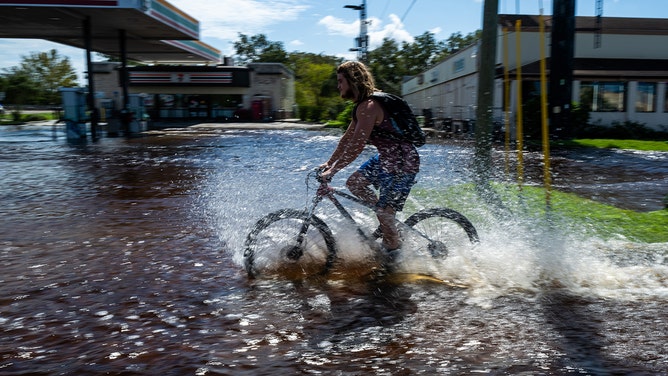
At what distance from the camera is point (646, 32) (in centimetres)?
3391

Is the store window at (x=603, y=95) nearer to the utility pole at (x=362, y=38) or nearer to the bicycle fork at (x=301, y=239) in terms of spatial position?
the utility pole at (x=362, y=38)

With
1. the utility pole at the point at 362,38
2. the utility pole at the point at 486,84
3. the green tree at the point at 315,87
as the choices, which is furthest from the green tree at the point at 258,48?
the utility pole at the point at 486,84

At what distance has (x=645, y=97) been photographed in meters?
31.0

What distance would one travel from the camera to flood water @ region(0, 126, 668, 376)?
3781 millimetres

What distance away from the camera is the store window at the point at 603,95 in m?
30.9

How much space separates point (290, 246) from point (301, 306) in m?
0.91

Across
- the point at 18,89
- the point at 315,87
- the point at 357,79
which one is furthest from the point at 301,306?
the point at 18,89

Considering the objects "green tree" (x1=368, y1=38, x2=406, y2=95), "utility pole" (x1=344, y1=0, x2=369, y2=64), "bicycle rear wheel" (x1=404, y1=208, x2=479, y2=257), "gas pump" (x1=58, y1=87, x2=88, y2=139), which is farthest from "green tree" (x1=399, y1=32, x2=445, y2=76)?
"bicycle rear wheel" (x1=404, y1=208, x2=479, y2=257)

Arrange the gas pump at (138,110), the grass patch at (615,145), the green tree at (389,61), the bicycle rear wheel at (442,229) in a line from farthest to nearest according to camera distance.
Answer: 1. the green tree at (389,61)
2. the gas pump at (138,110)
3. the grass patch at (615,145)
4. the bicycle rear wheel at (442,229)

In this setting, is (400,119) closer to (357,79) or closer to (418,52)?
(357,79)

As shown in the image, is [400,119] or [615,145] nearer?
[400,119]

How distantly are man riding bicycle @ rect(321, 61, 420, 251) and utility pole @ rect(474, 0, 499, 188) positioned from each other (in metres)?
4.36

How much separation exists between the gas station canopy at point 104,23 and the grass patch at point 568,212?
19.1 meters

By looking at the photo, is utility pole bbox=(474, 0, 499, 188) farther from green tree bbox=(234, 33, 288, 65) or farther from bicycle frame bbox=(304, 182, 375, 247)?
green tree bbox=(234, 33, 288, 65)
